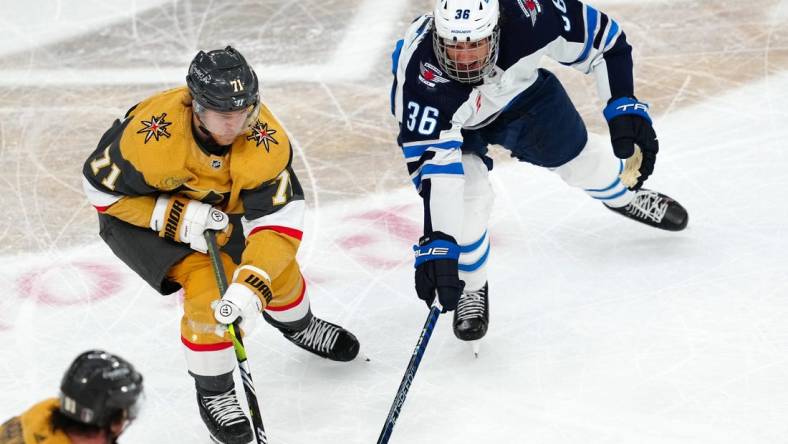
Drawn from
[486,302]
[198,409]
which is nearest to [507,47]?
[486,302]

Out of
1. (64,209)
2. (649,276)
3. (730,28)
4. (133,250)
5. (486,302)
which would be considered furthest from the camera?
(730,28)

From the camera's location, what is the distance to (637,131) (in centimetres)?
330

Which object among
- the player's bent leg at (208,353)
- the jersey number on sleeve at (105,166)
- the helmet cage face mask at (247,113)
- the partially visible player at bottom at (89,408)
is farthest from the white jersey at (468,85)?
the partially visible player at bottom at (89,408)

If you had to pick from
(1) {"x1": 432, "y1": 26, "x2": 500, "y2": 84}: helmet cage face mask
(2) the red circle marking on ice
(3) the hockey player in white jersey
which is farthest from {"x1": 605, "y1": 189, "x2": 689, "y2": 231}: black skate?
(2) the red circle marking on ice

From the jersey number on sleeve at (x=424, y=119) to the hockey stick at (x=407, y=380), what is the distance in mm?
474

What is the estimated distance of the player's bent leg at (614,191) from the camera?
3578 mm

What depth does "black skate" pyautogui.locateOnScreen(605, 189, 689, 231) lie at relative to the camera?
3814mm

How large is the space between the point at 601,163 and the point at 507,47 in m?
0.62

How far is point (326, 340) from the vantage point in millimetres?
3273

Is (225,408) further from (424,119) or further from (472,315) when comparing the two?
(424,119)

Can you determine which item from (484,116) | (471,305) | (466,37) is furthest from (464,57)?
(471,305)

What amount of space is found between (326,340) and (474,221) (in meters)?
0.56

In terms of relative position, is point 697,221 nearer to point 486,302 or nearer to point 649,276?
point 649,276

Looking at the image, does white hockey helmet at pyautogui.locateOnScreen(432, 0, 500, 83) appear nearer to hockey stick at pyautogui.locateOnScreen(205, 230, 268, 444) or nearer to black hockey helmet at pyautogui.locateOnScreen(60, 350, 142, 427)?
hockey stick at pyautogui.locateOnScreen(205, 230, 268, 444)
